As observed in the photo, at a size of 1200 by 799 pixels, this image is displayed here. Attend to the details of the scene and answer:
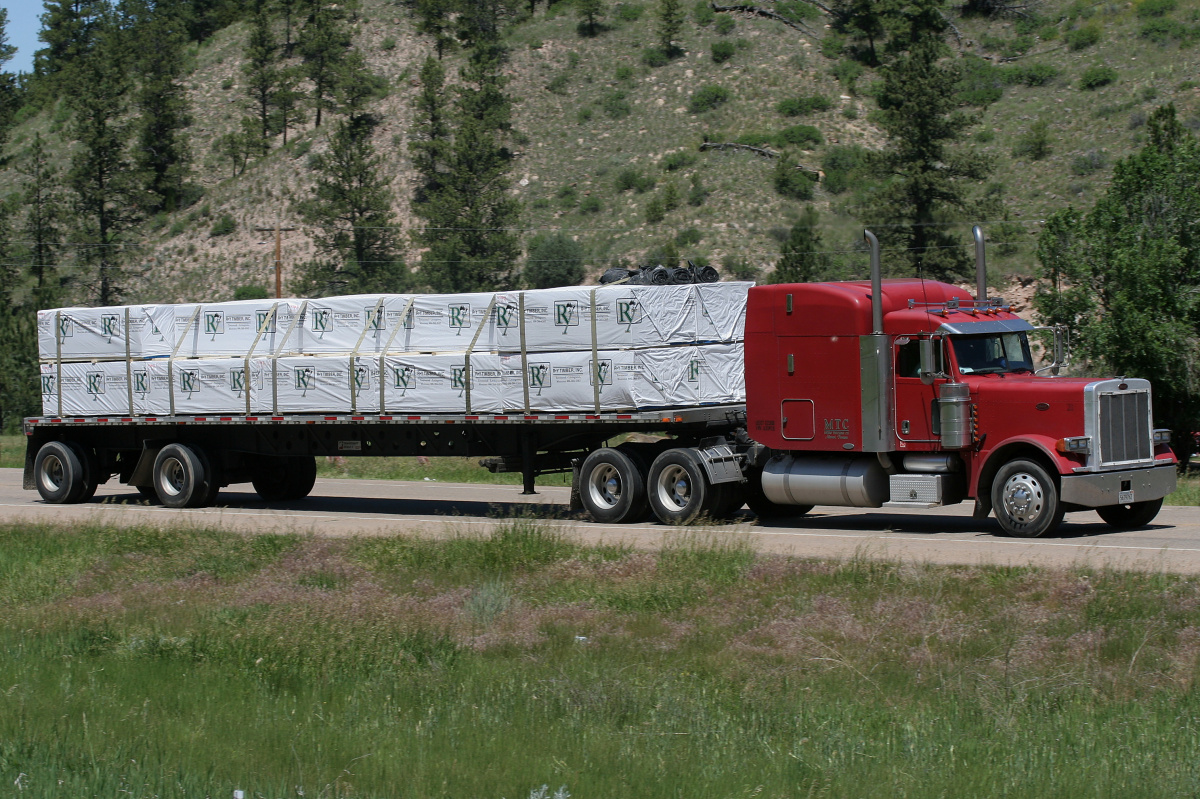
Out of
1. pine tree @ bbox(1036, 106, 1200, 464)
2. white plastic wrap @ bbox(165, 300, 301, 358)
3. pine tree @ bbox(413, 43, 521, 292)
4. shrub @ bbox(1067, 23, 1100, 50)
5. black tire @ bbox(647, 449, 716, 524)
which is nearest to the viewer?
black tire @ bbox(647, 449, 716, 524)

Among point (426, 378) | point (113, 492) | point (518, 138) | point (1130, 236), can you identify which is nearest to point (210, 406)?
point (426, 378)

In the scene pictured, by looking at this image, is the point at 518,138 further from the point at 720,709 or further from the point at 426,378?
the point at 720,709

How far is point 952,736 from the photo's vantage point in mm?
7512

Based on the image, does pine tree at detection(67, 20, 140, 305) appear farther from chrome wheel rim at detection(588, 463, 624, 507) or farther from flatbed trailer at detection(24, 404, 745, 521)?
chrome wheel rim at detection(588, 463, 624, 507)

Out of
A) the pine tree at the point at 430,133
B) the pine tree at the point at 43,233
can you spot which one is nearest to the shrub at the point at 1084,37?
the pine tree at the point at 430,133

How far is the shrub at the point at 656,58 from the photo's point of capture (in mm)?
91438

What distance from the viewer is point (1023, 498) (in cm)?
1493

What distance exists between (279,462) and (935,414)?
13.1m

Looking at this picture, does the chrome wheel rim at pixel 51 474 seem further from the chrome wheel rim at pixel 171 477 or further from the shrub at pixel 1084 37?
the shrub at pixel 1084 37

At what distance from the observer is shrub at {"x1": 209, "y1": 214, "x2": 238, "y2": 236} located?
277 ft

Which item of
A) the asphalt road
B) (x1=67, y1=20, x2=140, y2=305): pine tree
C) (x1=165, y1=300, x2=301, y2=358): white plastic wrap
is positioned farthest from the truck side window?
(x1=67, y1=20, x2=140, y2=305): pine tree

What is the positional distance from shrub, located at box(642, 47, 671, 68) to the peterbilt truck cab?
7770 cm

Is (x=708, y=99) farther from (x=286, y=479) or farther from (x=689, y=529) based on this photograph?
(x=689, y=529)

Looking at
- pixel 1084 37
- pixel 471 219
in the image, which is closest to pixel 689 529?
pixel 471 219
